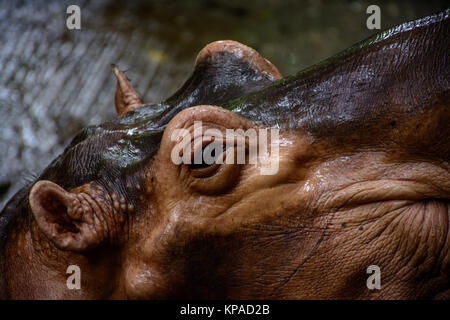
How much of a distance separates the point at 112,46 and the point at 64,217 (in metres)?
3.75

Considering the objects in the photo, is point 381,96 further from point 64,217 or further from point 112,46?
point 112,46

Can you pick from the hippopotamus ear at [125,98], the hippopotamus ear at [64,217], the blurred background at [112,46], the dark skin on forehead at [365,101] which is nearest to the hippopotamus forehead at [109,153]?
the dark skin on forehead at [365,101]

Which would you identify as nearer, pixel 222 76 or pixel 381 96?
pixel 381 96

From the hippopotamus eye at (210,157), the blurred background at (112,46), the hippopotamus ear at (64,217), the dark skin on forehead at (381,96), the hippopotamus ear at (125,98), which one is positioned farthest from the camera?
the blurred background at (112,46)

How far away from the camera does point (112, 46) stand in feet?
18.9

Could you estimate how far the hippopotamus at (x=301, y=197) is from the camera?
2.04 metres

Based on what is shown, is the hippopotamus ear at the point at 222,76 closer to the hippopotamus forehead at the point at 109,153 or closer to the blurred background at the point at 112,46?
the hippopotamus forehead at the point at 109,153

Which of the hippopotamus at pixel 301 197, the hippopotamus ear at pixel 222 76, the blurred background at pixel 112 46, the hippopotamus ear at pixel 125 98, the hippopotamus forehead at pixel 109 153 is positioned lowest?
the hippopotamus at pixel 301 197

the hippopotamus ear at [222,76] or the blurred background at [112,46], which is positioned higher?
the blurred background at [112,46]

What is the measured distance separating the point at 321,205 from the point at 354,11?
5177mm

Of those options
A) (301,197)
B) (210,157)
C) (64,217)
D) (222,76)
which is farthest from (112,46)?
(301,197)

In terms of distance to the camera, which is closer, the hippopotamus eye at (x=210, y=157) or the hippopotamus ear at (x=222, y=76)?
the hippopotamus eye at (x=210, y=157)

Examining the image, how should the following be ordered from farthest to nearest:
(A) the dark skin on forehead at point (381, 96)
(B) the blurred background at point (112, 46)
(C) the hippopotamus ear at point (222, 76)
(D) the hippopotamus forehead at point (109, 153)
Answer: (B) the blurred background at point (112, 46) → (C) the hippopotamus ear at point (222, 76) → (D) the hippopotamus forehead at point (109, 153) → (A) the dark skin on forehead at point (381, 96)

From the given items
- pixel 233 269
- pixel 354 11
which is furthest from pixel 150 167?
pixel 354 11
